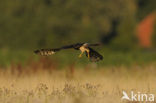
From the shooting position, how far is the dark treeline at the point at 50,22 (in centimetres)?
4119

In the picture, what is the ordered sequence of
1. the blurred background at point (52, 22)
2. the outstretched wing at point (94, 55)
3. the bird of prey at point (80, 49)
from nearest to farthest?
1. the bird of prey at point (80, 49)
2. the outstretched wing at point (94, 55)
3. the blurred background at point (52, 22)

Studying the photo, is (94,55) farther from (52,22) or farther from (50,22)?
(52,22)

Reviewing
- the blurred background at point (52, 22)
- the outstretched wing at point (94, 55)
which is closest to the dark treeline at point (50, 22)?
the blurred background at point (52, 22)

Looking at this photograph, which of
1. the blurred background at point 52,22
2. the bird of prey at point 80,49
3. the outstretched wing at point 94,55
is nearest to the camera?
the bird of prey at point 80,49

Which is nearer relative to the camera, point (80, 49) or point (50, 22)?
point (80, 49)

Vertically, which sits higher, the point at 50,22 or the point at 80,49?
the point at 50,22

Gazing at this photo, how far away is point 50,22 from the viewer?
4072 cm

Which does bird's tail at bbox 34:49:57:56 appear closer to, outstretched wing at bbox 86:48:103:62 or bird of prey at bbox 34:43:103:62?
bird of prey at bbox 34:43:103:62

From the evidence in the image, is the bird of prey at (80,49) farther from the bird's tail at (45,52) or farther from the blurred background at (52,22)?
the blurred background at (52,22)

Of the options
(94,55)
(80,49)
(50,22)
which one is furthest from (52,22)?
(80,49)

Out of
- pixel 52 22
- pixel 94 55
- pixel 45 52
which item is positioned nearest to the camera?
pixel 45 52

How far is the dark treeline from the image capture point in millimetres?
41188

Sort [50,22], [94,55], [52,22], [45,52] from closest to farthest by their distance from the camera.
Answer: [45,52], [94,55], [50,22], [52,22]

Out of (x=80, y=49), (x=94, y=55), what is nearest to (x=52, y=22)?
(x=94, y=55)
